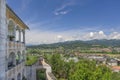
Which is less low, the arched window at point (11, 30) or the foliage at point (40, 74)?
the arched window at point (11, 30)

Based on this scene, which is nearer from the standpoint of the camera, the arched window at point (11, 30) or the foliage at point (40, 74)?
the arched window at point (11, 30)

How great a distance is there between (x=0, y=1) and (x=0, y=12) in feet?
1.24

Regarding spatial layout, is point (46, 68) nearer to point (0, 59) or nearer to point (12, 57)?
point (12, 57)

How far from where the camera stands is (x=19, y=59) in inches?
787

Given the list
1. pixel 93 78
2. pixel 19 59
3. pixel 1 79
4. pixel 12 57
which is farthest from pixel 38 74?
pixel 1 79

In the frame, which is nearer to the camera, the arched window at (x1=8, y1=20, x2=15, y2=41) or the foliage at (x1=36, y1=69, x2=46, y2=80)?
the arched window at (x1=8, y1=20, x2=15, y2=41)

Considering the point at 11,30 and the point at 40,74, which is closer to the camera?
the point at 11,30

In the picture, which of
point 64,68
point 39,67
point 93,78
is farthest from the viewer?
point 64,68

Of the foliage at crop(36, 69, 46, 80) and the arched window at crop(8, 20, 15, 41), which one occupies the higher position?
the arched window at crop(8, 20, 15, 41)

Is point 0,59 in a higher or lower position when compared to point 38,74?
higher

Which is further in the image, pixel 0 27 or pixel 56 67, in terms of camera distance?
pixel 56 67

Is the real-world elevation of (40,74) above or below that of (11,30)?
below

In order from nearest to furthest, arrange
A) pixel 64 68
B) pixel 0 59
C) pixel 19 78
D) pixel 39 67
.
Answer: pixel 0 59 < pixel 19 78 < pixel 39 67 < pixel 64 68

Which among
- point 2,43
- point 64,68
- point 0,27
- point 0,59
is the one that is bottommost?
point 64,68
